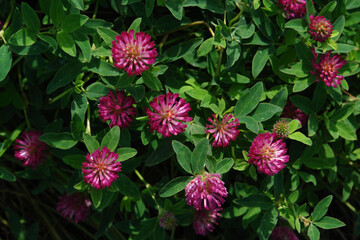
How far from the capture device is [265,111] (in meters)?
2.25

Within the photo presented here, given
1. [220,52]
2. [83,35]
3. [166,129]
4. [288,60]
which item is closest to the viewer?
[166,129]

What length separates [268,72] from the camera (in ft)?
8.86

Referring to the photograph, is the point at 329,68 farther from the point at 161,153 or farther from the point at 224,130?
the point at 161,153

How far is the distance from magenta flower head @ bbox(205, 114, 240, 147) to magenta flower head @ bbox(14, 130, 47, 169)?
1130mm

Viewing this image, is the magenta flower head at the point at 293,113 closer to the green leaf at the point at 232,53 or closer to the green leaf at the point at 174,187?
the green leaf at the point at 232,53

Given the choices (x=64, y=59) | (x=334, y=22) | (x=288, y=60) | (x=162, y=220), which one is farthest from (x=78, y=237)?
(x=334, y=22)

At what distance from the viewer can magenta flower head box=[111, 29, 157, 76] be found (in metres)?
2.01

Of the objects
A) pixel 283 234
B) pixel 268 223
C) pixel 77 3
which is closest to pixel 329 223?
pixel 268 223

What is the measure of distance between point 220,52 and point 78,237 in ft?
6.99

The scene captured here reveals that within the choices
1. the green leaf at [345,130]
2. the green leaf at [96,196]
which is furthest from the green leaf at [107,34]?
the green leaf at [345,130]

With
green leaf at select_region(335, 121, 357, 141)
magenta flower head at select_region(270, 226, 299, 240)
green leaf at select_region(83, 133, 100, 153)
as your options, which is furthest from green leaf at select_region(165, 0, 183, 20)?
magenta flower head at select_region(270, 226, 299, 240)

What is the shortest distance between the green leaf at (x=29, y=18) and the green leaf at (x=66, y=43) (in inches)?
4.7

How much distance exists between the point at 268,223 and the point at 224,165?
52 cm

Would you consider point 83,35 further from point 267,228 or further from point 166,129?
point 267,228
